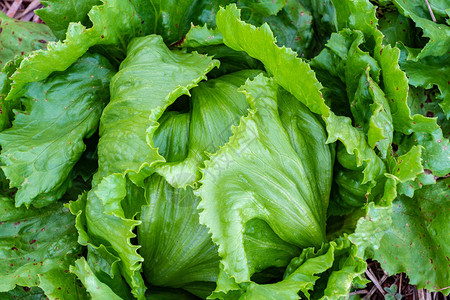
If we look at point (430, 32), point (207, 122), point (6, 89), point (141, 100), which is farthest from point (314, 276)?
point (6, 89)

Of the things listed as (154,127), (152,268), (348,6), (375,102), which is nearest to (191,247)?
(152,268)

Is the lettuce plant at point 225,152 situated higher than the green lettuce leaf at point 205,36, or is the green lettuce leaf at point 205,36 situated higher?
the green lettuce leaf at point 205,36

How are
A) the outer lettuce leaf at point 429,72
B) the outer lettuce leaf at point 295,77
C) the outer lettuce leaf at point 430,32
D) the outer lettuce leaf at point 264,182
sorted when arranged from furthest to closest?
the outer lettuce leaf at point 429,72 < the outer lettuce leaf at point 430,32 < the outer lettuce leaf at point 295,77 < the outer lettuce leaf at point 264,182

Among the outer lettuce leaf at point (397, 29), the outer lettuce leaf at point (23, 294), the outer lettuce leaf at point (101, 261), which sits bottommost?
the outer lettuce leaf at point (23, 294)

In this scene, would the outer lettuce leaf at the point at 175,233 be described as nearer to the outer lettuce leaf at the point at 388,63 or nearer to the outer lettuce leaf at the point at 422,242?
the outer lettuce leaf at the point at 422,242

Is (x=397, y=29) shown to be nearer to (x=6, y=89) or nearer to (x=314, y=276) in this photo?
(x=314, y=276)

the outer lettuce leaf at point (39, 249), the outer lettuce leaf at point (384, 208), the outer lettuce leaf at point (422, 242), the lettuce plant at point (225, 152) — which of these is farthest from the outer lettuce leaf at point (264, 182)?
the outer lettuce leaf at point (39, 249)

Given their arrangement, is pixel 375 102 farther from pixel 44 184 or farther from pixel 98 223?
pixel 44 184
